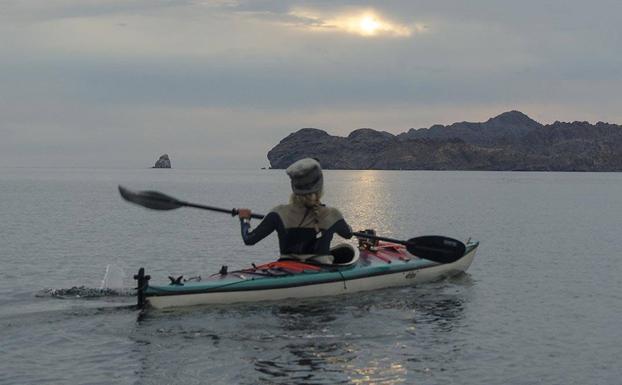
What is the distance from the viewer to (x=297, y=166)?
15.5 m

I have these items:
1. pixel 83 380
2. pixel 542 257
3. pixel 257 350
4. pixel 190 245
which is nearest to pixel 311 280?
pixel 257 350

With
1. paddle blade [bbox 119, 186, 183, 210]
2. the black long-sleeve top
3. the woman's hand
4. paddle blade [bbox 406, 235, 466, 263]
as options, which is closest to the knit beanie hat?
the black long-sleeve top

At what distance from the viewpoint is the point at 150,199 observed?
52.3 feet

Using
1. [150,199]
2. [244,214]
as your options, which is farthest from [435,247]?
[150,199]

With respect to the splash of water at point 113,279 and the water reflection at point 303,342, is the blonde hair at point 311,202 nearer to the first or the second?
the water reflection at point 303,342

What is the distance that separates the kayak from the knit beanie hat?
5.75ft

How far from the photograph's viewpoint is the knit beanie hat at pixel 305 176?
50.5ft

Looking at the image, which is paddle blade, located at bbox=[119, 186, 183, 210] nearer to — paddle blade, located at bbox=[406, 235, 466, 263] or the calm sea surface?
the calm sea surface

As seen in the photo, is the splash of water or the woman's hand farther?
the splash of water

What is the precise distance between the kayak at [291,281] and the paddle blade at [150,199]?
1556 mm

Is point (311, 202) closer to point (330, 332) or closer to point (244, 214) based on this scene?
point (244, 214)

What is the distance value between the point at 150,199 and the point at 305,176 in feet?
10.4

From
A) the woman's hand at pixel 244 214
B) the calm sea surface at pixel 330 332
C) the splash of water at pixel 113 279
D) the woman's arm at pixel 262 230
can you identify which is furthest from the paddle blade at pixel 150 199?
the splash of water at pixel 113 279

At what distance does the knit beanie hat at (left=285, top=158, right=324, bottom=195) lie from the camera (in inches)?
606
